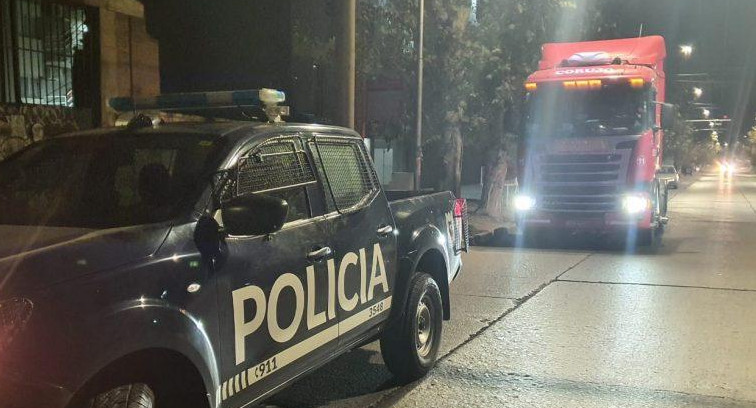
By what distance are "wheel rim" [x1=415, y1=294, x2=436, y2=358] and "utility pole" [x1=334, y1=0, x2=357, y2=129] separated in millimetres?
4078

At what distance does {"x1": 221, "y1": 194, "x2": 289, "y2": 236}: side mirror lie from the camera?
2.92m

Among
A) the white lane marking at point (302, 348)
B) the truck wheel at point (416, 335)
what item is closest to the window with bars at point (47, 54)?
the truck wheel at point (416, 335)

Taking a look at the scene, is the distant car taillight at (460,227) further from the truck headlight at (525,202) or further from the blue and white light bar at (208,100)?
the truck headlight at (525,202)

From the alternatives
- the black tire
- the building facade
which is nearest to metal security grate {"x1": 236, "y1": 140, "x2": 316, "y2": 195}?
the black tire

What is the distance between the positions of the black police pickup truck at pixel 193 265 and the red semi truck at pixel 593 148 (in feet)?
25.5

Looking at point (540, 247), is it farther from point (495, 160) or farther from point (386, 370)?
point (386, 370)

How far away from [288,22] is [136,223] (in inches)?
481

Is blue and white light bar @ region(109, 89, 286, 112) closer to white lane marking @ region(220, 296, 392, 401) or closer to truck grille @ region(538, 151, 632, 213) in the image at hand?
white lane marking @ region(220, 296, 392, 401)

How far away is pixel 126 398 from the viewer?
8.02 ft

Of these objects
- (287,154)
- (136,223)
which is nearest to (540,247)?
(287,154)

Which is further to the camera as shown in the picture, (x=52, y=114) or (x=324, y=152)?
(x=52, y=114)

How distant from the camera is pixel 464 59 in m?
15.1

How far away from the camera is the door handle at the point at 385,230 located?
4.39 meters

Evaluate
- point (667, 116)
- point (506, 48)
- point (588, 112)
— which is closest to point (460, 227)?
point (588, 112)
